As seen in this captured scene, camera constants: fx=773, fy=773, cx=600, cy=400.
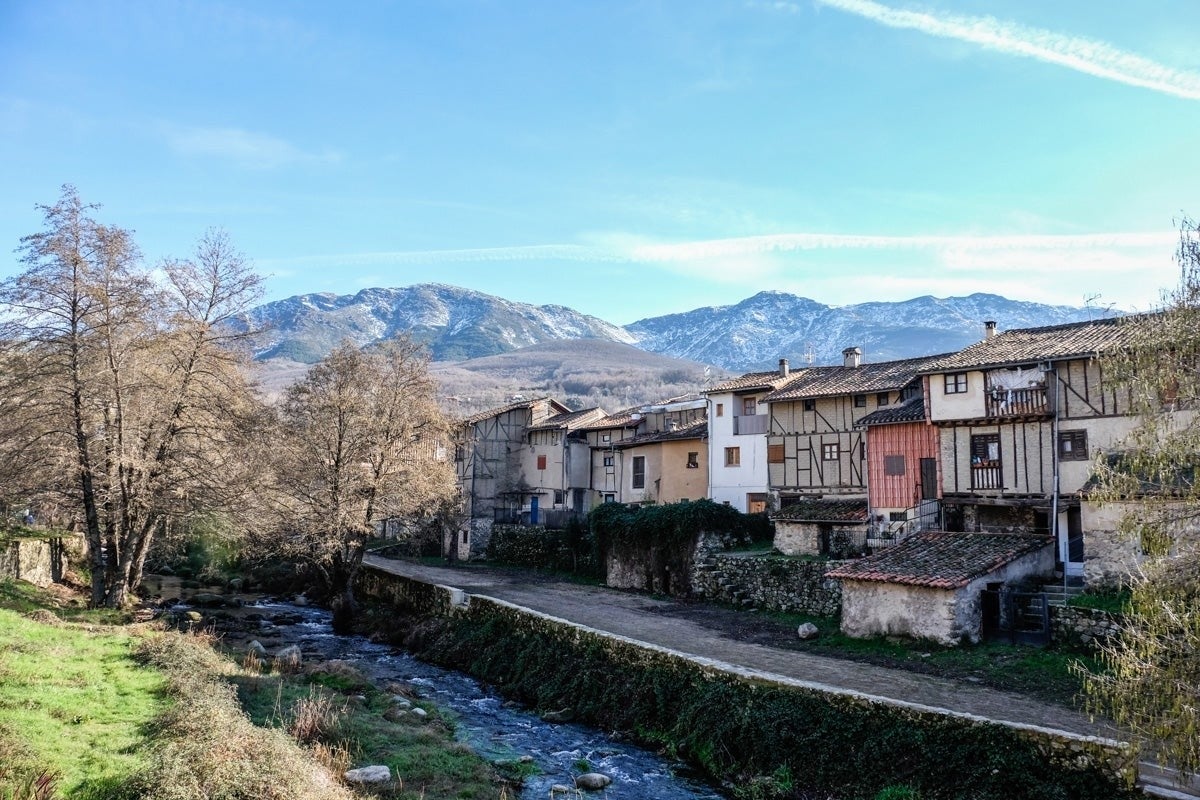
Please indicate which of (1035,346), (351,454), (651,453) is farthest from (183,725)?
(651,453)

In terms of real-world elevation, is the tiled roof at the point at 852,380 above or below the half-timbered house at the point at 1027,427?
above

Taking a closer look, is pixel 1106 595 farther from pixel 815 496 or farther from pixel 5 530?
pixel 5 530

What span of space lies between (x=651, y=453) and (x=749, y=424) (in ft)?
A: 27.2

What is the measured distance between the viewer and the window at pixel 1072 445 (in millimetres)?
24297

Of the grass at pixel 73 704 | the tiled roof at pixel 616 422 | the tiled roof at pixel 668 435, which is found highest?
the tiled roof at pixel 616 422

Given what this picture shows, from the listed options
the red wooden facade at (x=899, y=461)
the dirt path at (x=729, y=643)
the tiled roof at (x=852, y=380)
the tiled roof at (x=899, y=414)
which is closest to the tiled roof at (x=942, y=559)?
the dirt path at (x=729, y=643)

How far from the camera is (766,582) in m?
28.8

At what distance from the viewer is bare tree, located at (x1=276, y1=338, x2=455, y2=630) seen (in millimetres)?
33312

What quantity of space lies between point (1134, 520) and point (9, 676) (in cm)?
1940

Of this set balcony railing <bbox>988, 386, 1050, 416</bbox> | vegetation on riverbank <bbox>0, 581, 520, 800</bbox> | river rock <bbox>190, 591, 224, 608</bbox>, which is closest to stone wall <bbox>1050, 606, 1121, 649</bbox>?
balcony railing <bbox>988, 386, 1050, 416</bbox>

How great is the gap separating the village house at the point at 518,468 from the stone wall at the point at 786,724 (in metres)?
24.1

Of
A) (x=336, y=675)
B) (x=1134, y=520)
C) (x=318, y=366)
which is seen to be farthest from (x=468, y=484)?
(x=1134, y=520)

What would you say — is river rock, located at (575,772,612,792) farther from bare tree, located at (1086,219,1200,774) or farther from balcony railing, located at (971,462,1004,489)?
balcony railing, located at (971,462,1004,489)

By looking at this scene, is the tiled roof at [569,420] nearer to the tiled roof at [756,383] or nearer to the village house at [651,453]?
the village house at [651,453]
